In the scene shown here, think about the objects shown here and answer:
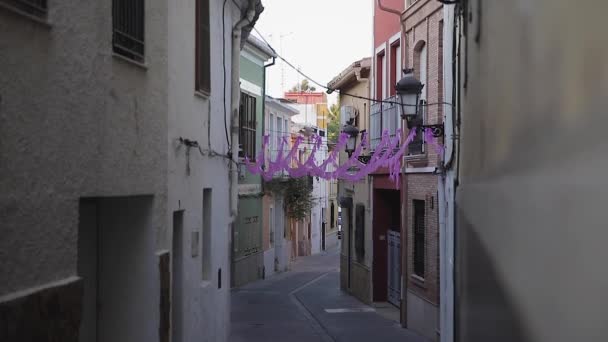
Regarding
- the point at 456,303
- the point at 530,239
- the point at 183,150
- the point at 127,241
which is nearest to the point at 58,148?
the point at 127,241

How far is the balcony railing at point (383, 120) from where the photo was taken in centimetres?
1952

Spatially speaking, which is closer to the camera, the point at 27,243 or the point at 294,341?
the point at 27,243

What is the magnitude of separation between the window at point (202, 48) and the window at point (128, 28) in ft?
10.2

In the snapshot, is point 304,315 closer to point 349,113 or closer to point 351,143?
point 351,143

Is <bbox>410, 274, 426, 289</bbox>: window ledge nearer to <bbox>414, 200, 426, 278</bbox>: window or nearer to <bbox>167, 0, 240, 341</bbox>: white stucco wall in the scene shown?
<bbox>414, 200, 426, 278</bbox>: window

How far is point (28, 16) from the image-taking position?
16.2 feet

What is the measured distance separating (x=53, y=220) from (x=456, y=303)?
839cm

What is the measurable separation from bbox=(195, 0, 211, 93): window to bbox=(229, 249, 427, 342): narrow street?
22.0 ft

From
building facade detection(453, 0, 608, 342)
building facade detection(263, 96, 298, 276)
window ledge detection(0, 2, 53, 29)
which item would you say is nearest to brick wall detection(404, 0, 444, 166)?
building facade detection(453, 0, 608, 342)

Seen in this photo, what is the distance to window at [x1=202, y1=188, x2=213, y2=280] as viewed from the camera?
11.9m

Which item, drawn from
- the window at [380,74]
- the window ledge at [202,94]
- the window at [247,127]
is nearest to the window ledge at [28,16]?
the window ledge at [202,94]

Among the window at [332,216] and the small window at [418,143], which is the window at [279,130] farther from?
the window at [332,216]

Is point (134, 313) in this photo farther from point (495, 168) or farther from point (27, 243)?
point (495, 168)

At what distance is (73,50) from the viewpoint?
5660 mm
